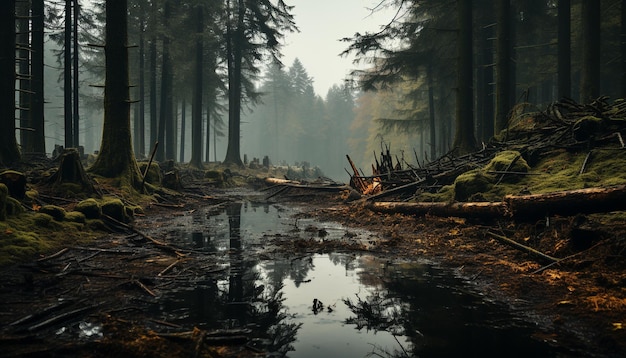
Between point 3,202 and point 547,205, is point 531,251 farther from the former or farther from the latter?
point 3,202

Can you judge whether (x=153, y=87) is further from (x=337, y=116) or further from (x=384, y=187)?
(x=337, y=116)

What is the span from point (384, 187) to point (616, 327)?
9.89 metres

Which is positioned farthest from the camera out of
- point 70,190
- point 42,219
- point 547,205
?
point 70,190

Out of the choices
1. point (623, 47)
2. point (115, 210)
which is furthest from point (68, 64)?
point (623, 47)

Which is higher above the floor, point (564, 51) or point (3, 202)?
point (564, 51)

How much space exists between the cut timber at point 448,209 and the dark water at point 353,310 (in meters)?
2.20

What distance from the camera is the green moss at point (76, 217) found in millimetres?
7465

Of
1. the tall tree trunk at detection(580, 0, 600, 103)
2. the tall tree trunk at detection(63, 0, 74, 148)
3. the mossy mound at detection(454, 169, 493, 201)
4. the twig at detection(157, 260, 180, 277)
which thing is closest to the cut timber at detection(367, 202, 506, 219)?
the mossy mound at detection(454, 169, 493, 201)

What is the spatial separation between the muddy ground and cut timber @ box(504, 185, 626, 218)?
0.30m

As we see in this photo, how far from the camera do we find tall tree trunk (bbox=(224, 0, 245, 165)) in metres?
28.6

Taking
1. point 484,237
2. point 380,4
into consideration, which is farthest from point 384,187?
point 380,4

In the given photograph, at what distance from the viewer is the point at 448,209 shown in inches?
345

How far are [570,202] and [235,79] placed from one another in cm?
2658

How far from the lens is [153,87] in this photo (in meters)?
28.3
